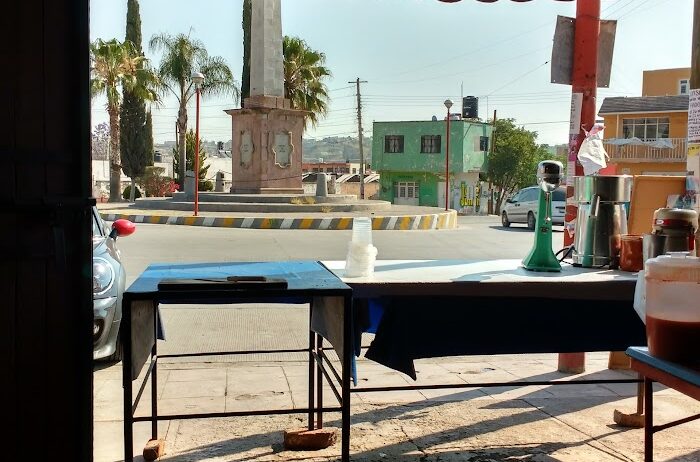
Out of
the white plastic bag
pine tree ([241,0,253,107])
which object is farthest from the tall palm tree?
the white plastic bag

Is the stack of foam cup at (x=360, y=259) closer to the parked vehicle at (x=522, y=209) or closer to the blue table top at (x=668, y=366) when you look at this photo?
the blue table top at (x=668, y=366)

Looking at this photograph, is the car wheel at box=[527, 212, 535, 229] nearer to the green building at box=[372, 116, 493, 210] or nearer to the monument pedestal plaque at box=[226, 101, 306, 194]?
the monument pedestal plaque at box=[226, 101, 306, 194]

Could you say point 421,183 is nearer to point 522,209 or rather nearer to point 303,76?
point 303,76

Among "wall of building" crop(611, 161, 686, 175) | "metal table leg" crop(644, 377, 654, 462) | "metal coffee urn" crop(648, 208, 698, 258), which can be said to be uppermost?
"wall of building" crop(611, 161, 686, 175)

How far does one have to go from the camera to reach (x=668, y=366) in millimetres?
2529

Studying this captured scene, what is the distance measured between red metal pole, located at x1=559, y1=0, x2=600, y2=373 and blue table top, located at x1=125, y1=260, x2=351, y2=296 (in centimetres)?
269

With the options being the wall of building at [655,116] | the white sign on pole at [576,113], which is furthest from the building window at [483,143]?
the white sign on pole at [576,113]

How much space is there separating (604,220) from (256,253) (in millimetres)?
10022

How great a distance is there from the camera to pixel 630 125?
45.1 meters

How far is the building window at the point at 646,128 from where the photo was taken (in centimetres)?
4375

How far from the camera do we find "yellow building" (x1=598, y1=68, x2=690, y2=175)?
42.5m

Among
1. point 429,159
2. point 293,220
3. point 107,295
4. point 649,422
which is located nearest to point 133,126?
point 429,159

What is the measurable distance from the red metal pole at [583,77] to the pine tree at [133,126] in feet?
128

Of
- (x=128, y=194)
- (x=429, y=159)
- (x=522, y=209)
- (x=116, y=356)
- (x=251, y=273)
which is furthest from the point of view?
(x=429, y=159)
